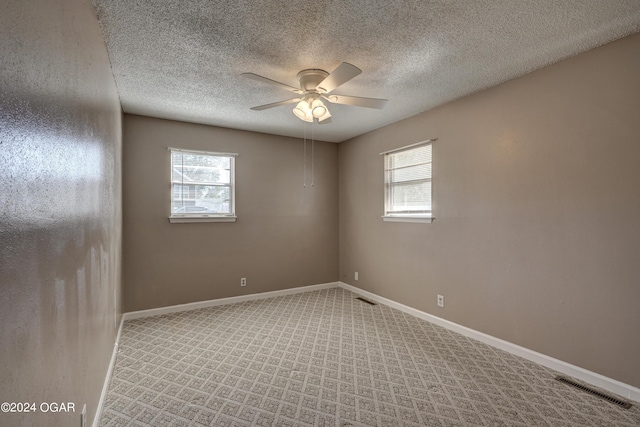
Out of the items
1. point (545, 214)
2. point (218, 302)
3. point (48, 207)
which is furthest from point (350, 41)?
point (218, 302)

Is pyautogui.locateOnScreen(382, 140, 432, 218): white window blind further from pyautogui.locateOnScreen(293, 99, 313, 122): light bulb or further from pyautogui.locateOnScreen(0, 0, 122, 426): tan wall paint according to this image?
pyautogui.locateOnScreen(0, 0, 122, 426): tan wall paint

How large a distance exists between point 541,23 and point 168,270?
15.0 ft

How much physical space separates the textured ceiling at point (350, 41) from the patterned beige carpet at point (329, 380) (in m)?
2.61

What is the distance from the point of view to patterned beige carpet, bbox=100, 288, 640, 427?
2119 mm

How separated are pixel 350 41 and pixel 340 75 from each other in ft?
0.89

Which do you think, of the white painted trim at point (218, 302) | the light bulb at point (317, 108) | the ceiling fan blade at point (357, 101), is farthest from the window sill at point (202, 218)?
the ceiling fan blade at point (357, 101)

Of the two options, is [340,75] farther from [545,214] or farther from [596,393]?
[596,393]

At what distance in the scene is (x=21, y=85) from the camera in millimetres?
879

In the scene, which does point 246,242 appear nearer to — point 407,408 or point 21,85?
point 407,408

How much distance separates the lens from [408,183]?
14.0 ft

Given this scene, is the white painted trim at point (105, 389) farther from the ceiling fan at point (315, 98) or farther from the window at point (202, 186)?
the ceiling fan at point (315, 98)

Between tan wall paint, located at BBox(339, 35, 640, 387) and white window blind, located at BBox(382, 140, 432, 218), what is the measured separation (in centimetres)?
17

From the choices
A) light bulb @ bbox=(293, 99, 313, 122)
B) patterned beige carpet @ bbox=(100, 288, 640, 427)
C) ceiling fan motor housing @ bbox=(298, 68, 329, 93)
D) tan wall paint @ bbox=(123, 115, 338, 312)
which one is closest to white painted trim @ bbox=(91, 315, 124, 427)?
patterned beige carpet @ bbox=(100, 288, 640, 427)

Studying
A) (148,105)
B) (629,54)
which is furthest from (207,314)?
(629,54)
